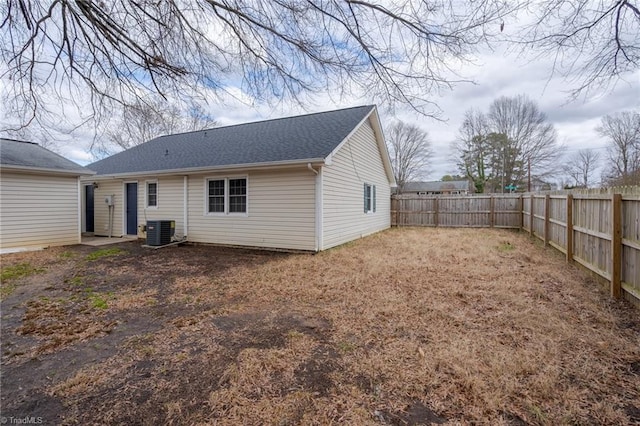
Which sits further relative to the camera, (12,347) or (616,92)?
(616,92)

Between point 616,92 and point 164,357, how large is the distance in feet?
22.7

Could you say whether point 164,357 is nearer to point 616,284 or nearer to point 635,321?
point 635,321

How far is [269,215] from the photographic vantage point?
8906mm

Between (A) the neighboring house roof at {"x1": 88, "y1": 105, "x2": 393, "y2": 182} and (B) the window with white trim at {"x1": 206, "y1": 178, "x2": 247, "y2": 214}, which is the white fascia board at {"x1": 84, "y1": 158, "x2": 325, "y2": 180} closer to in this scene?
(A) the neighboring house roof at {"x1": 88, "y1": 105, "x2": 393, "y2": 182}

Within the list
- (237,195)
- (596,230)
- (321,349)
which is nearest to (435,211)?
(596,230)

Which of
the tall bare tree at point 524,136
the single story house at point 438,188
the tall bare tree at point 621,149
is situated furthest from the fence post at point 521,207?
the single story house at point 438,188

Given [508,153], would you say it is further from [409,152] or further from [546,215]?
[546,215]

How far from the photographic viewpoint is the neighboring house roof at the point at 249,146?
8.73 meters

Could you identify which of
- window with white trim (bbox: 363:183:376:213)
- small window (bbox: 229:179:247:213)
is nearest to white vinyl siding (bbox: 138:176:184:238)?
small window (bbox: 229:179:247:213)

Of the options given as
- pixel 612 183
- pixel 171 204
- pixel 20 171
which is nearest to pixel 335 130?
pixel 171 204

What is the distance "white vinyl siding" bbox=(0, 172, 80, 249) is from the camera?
8.66 metres

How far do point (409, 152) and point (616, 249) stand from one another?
3004cm

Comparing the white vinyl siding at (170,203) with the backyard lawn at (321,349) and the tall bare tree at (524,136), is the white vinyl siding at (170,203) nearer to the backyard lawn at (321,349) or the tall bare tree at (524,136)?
the backyard lawn at (321,349)

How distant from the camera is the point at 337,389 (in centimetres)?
239
